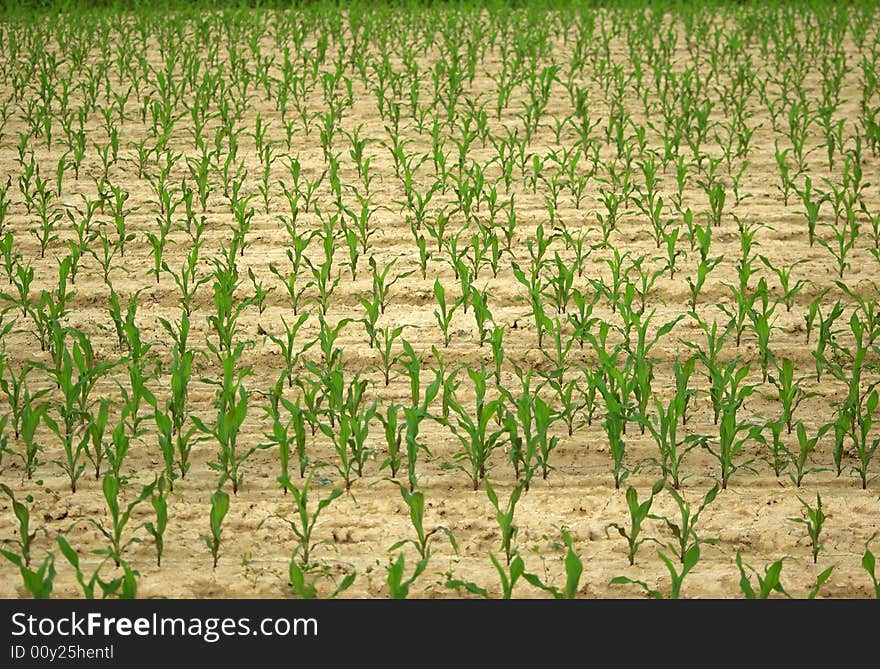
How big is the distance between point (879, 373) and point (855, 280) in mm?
1014

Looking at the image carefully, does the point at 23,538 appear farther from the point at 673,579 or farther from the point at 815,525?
the point at 815,525

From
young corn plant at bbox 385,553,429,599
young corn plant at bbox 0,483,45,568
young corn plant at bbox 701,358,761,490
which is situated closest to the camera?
young corn plant at bbox 385,553,429,599

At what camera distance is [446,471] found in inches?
155

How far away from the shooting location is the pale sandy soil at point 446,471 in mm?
3375

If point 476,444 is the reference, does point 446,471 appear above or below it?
below

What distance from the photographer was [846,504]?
12.1ft

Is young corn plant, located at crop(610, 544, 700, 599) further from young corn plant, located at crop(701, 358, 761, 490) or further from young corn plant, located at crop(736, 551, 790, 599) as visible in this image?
A: young corn plant, located at crop(701, 358, 761, 490)

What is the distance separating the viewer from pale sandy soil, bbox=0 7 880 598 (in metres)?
3.38

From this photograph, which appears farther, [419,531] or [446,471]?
[446,471]

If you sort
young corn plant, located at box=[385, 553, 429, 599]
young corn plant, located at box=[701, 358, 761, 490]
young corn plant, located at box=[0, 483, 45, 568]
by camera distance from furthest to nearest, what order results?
young corn plant, located at box=[701, 358, 761, 490] < young corn plant, located at box=[0, 483, 45, 568] < young corn plant, located at box=[385, 553, 429, 599]

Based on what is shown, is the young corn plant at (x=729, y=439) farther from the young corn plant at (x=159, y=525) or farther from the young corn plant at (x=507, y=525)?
the young corn plant at (x=159, y=525)

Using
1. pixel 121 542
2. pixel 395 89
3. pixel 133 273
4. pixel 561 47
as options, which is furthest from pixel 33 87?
pixel 121 542

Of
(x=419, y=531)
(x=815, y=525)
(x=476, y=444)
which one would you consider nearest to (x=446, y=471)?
(x=476, y=444)

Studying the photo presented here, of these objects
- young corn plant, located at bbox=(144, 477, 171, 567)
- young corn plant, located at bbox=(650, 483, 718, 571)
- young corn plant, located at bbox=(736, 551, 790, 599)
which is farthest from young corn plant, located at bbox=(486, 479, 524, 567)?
young corn plant, located at bbox=(144, 477, 171, 567)
